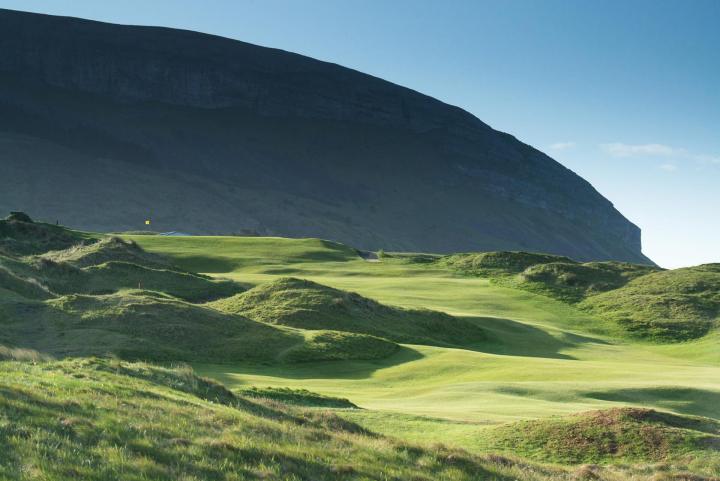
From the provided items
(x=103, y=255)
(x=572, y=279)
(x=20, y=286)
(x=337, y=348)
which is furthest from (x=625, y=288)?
(x=20, y=286)

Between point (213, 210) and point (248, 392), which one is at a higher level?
point (213, 210)

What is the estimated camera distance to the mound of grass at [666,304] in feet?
167

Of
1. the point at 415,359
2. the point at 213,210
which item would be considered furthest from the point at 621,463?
the point at 213,210

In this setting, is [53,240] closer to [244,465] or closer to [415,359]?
[415,359]

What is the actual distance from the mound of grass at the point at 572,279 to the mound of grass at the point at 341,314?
19.8m

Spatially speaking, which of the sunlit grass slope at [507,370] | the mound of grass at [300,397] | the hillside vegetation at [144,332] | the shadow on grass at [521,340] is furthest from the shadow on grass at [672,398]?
the shadow on grass at [521,340]

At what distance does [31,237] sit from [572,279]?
4253 cm

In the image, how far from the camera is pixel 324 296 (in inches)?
1676

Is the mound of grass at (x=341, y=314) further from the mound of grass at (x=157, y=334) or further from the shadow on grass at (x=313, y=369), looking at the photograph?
the shadow on grass at (x=313, y=369)

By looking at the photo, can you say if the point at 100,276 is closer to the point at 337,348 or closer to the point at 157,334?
the point at 157,334

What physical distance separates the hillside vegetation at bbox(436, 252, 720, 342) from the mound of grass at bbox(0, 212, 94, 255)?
34353 millimetres

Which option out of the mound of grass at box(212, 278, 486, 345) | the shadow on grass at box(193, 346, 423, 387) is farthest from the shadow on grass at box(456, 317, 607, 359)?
the shadow on grass at box(193, 346, 423, 387)

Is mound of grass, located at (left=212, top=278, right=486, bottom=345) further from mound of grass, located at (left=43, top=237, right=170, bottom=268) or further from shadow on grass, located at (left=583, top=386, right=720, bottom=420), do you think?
shadow on grass, located at (left=583, top=386, right=720, bottom=420)

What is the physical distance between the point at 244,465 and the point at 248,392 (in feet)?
39.5
